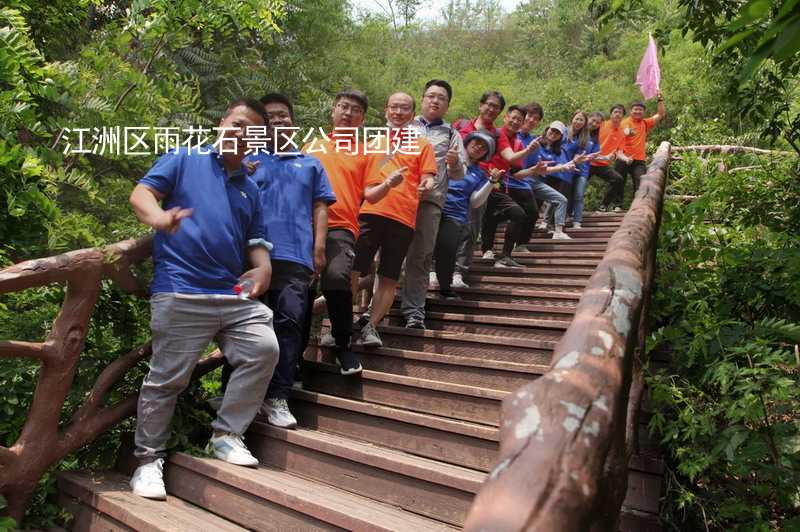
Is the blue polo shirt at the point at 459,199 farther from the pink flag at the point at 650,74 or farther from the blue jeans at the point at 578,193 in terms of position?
the pink flag at the point at 650,74

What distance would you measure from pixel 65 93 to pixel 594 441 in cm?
289

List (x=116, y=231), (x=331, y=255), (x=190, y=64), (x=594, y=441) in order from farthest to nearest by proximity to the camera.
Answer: (x=190, y=64) → (x=331, y=255) → (x=116, y=231) → (x=594, y=441)

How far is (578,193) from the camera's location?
8.34 meters

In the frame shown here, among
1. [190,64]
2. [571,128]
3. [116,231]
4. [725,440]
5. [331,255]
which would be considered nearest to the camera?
[725,440]

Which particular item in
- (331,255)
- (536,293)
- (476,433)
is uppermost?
(331,255)

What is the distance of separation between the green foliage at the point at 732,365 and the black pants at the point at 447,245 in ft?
4.85

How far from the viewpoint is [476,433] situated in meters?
3.12

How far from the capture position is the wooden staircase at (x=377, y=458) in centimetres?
279

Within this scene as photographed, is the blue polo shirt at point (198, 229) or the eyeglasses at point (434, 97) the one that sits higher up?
the eyeglasses at point (434, 97)

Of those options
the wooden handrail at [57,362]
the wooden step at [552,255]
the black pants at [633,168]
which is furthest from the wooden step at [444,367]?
the black pants at [633,168]

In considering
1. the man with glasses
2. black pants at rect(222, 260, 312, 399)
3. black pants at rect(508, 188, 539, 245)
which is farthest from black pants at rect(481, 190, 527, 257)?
black pants at rect(222, 260, 312, 399)

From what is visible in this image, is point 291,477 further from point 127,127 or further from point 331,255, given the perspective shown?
point 127,127

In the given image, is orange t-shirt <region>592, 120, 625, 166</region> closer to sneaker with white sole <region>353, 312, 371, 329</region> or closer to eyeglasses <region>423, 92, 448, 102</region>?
eyeglasses <region>423, 92, 448, 102</region>

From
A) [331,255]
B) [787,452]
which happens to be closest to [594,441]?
[787,452]
